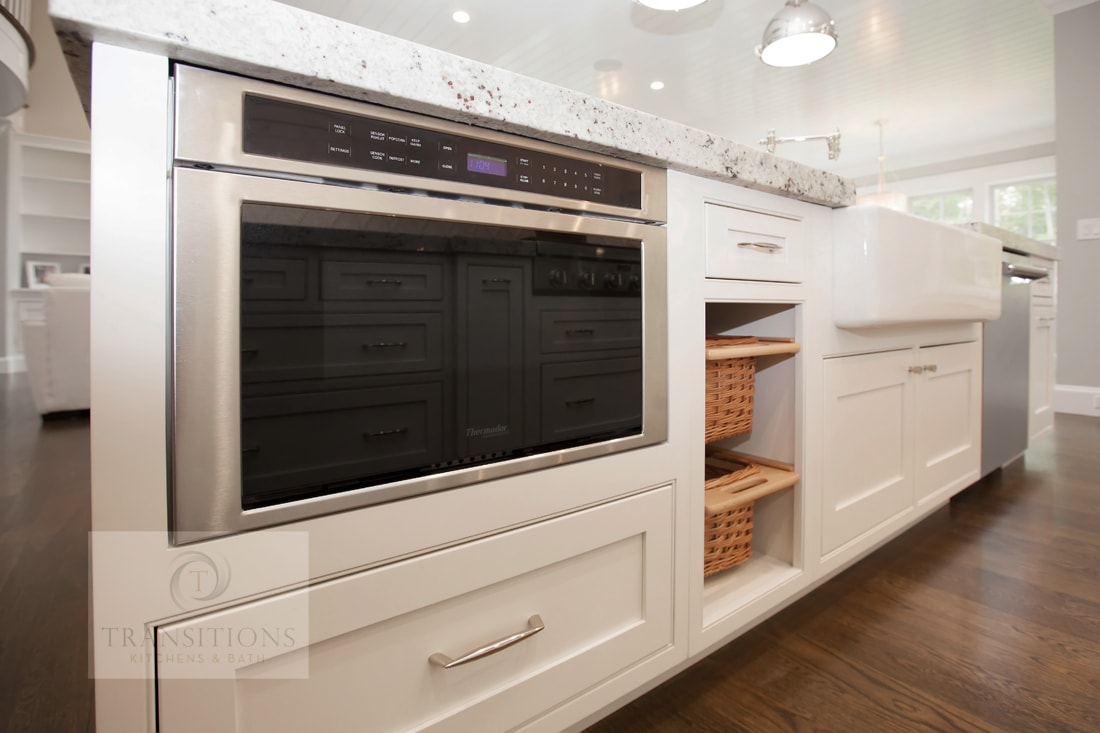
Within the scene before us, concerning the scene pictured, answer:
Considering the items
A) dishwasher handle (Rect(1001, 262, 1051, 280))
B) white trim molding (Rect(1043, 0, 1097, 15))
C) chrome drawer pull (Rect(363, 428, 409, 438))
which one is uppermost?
white trim molding (Rect(1043, 0, 1097, 15))

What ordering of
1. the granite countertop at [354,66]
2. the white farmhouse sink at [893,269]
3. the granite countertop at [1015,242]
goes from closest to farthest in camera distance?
1. the granite countertop at [354,66]
2. the white farmhouse sink at [893,269]
3. the granite countertop at [1015,242]

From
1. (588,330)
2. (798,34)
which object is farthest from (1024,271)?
(588,330)

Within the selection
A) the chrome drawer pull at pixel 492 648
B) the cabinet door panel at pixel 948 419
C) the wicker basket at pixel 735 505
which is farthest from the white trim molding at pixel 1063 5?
the chrome drawer pull at pixel 492 648

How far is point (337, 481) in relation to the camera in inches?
23.1

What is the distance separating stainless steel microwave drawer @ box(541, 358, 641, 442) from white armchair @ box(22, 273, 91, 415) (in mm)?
3815

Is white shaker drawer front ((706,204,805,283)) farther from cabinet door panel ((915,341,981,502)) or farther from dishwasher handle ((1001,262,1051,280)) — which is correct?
dishwasher handle ((1001,262,1051,280))

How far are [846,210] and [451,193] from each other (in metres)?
1.00

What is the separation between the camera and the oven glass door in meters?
0.51

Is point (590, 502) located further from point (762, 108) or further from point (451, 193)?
point (762, 108)

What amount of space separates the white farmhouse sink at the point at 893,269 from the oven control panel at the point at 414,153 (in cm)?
69

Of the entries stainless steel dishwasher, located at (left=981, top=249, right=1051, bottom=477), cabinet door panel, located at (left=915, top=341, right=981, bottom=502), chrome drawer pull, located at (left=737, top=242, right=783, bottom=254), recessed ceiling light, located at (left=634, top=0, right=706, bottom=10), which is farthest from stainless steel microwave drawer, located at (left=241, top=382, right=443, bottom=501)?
recessed ceiling light, located at (left=634, top=0, right=706, bottom=10)

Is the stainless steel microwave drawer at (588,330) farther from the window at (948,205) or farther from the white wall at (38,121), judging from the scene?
the window at (948,205)

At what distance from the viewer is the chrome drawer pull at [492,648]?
0.64 meters

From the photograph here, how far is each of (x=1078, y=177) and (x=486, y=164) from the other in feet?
15.1
